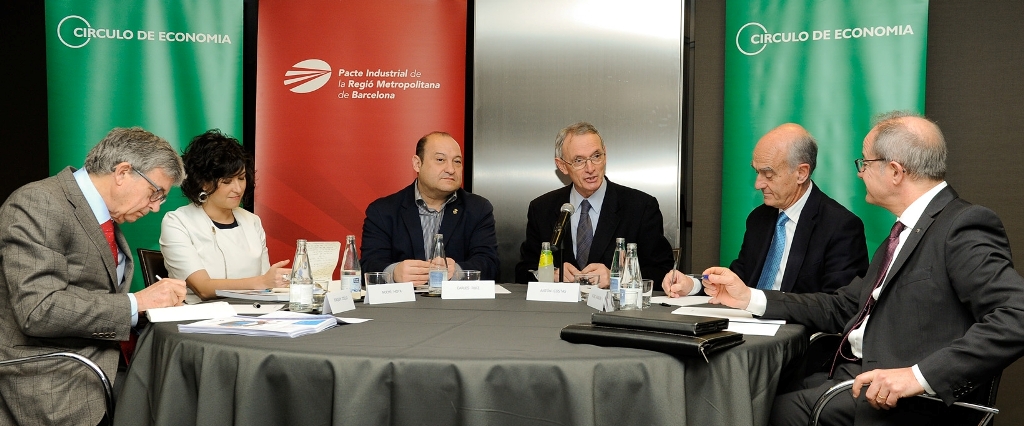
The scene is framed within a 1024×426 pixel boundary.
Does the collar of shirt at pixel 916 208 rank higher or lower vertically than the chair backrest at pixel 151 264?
higher

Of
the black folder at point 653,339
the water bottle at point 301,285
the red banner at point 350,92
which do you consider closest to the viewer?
the black folder at point 653,339

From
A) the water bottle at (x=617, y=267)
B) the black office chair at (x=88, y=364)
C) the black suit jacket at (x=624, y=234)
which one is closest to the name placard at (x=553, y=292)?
the water bottle at (x=617, y=267)

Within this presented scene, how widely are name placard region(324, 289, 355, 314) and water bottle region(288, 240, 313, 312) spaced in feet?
0.40

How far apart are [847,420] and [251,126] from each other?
15.1 feet

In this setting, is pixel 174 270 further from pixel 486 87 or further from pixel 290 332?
pixel 486 87

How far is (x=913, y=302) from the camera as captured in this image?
2529 millimetres

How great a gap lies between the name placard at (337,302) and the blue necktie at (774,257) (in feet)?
6.35

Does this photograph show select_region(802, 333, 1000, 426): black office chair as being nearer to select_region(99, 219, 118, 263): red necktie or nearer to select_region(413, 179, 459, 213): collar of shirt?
select_region(413, 179, 459, 213): collar of shirt

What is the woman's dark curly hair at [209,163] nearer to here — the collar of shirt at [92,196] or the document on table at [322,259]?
the document on table at [322,259]

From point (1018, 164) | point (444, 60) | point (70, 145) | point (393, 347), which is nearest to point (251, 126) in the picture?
point (70, 145)

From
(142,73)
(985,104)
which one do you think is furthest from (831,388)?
(142,73)

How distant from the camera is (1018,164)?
480cm

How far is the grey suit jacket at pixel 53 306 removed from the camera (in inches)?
102

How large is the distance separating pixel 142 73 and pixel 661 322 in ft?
14.3
